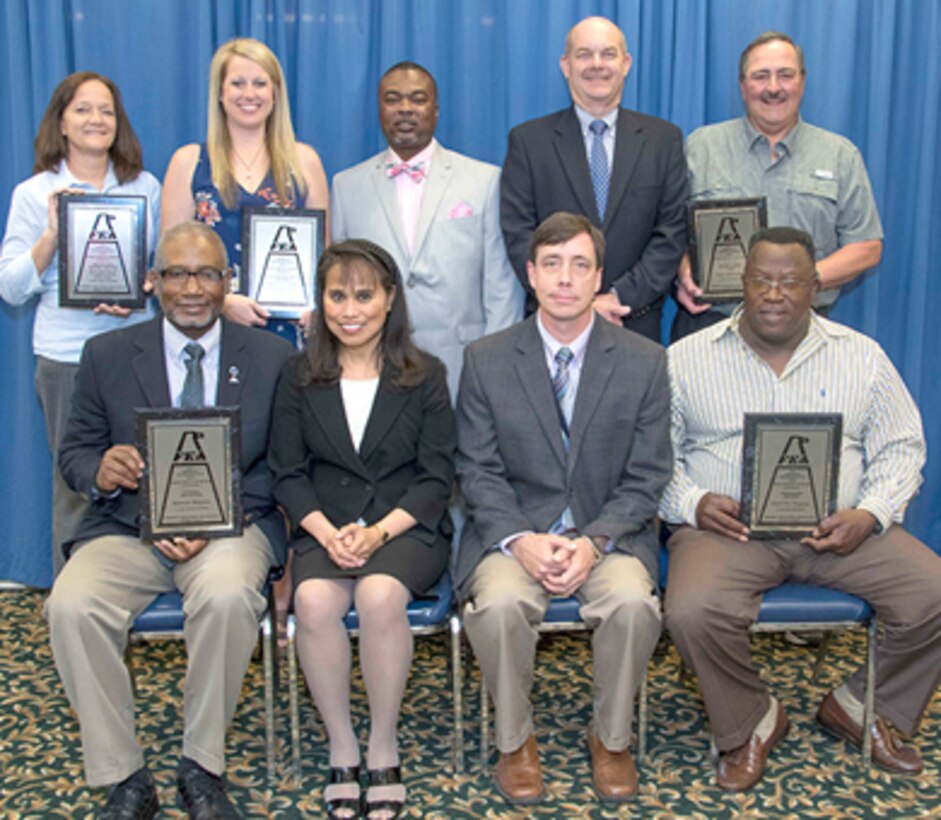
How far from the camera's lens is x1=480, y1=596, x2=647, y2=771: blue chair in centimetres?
341

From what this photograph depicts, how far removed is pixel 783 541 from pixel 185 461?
77.6 inches

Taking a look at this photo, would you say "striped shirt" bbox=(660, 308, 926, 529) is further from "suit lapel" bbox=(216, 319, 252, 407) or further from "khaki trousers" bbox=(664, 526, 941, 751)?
"suit lapel" bbox=(216, 319, 252, 407)

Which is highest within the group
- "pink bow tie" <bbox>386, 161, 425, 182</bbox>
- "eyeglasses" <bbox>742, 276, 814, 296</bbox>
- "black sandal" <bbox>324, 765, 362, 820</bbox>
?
"pink bow tie" <bbox>386, 161, 425, 182</bbox>

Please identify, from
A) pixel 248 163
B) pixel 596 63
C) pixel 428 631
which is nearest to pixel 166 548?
pixel 428 631

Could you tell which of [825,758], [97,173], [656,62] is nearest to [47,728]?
[97,173]

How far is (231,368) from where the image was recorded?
3.58 m

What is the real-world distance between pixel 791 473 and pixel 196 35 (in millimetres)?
3306

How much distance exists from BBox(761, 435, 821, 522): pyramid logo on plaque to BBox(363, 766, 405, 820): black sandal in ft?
4.68

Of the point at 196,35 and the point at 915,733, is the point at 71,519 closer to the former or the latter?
the point at 196,35

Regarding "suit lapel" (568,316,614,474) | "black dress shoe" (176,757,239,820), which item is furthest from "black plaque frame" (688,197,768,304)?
"black dress shoe" (176,757,239,820)

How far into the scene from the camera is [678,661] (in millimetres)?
4324

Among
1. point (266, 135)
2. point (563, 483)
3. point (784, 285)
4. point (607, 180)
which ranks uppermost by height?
point (266, 135)

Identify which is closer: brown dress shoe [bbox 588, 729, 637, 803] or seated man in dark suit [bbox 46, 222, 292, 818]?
seated man in dark suit [bbox 46, 222, 292, 818]

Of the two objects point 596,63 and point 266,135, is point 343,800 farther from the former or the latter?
point 596,63
